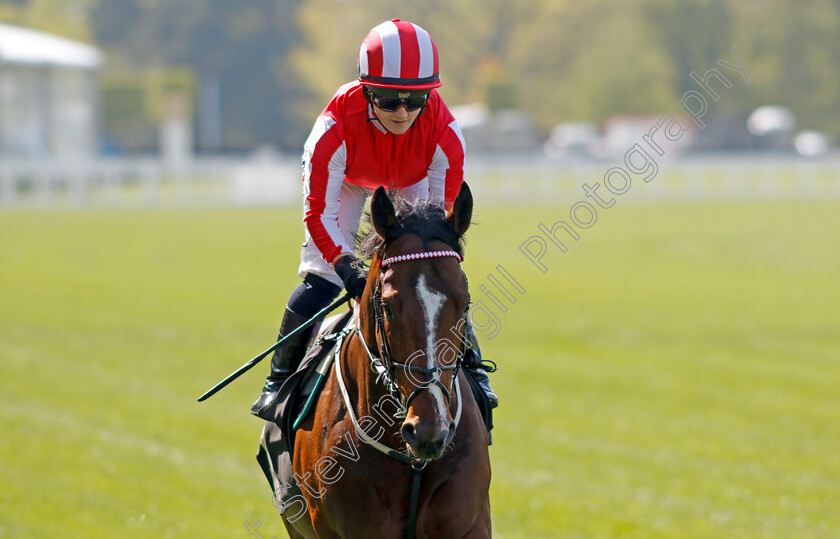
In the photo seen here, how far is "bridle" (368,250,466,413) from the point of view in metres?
3.37

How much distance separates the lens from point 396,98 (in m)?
4.10

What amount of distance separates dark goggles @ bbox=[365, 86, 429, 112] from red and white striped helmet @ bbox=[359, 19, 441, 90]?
0.08ft

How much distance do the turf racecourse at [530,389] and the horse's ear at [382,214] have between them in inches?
149

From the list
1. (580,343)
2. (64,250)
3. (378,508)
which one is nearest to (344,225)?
(378,508)

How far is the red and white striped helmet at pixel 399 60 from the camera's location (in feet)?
13.3

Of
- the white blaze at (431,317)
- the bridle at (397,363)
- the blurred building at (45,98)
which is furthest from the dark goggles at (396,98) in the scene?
the blurred building at (45,98)

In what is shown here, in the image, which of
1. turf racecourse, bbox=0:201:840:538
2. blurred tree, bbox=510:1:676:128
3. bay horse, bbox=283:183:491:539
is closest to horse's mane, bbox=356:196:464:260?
bay horse, bbox=283:183:491:539

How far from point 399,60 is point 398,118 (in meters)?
0.23

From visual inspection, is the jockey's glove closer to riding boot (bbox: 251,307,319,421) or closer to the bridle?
the bridle

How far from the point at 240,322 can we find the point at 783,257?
12.8 m

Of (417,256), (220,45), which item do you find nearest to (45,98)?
(220,45)

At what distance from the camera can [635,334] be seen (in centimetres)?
1416

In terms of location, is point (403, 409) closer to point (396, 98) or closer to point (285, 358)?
point (396, 98)

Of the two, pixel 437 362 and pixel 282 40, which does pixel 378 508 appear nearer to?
pixel 437 362
